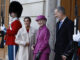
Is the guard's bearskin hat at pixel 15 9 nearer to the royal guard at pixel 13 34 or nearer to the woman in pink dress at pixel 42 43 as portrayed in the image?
the royal guard at pixel 13 34

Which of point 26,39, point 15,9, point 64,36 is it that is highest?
point 15,9

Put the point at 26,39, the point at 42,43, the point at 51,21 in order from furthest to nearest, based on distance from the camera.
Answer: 1. the point at 51,21
2. the point at 26,39
3. the point at 42,43

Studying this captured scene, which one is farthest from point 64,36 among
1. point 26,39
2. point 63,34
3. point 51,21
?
point 51,21

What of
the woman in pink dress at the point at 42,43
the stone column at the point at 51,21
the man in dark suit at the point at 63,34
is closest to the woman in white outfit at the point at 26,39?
the woman in pink dress at the point at 42,43

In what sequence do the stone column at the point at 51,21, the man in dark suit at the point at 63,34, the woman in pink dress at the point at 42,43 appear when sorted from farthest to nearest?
the stone column at the point at 51,21
the woman in pink dress at the point at 42,43
the man in dark suit at the point at 63,34

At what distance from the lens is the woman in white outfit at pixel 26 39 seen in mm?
7219

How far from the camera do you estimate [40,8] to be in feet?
27.3

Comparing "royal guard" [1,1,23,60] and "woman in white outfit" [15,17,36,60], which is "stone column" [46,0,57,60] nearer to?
"woman in white outfit" [15,17,36,60]

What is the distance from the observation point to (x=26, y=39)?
7230 mm

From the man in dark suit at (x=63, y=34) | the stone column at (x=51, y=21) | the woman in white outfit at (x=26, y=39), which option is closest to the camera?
the man in dark suit at (x=63, y=34)

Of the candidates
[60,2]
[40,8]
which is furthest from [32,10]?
[60,2]

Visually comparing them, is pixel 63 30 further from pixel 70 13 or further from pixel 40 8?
pixel 40 8

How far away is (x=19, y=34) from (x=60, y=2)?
135cm

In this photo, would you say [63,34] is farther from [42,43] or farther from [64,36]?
[42,43]
